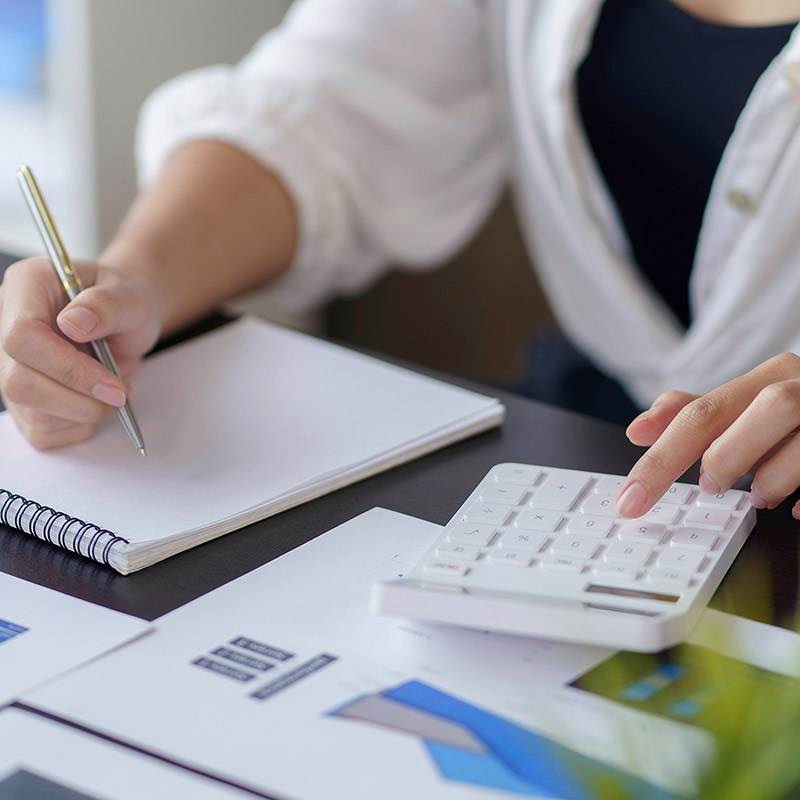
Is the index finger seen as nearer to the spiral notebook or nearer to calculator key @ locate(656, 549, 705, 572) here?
the spiral notebook

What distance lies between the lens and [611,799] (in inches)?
10.5

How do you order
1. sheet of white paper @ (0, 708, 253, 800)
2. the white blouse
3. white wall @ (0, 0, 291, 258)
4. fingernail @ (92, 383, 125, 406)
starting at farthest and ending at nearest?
white wall @ (0, 0, 291, 258) → the white blouse → fingernail @ (92, 383, 125, 406) → sheet of white paper @ (0, 708, 253, 800)

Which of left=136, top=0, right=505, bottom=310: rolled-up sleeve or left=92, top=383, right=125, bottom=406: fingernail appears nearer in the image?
left=92, top=383, right=125, bottom=406: fingernail

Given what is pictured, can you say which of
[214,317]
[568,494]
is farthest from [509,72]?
[568,494]

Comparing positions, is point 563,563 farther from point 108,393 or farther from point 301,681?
point 108,393

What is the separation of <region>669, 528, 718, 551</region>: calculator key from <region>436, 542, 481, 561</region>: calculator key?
0.28 feet

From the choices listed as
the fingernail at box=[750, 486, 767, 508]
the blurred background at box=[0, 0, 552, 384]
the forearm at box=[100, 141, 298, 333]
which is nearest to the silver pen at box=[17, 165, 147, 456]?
the forearm at box=[100, 141, 298, 333]

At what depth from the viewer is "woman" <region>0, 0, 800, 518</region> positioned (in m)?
0.81

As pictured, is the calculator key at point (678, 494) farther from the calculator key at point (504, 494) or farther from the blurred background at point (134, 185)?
the blurred background at point (134, 185)

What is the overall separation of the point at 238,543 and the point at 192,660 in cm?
10

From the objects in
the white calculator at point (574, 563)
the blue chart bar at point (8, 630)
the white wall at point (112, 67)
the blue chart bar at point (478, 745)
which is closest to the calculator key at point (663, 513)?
the white calculator at point (574, 563)

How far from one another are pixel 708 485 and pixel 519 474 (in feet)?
0.30

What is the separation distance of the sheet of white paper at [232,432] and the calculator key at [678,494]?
15 centimetres

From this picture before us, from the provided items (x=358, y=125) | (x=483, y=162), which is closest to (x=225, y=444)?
(x=358, y=125)
